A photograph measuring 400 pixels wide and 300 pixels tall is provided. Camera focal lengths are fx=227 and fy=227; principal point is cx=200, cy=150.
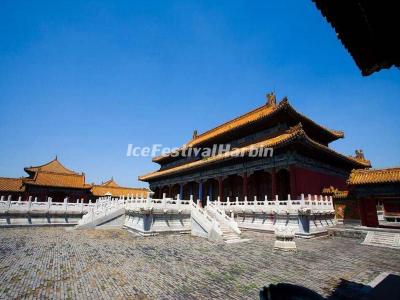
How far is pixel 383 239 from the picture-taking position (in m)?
11.6

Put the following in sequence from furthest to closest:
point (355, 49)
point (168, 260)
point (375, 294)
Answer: point (168, 260) < point (375, 294) < point (355, 49)

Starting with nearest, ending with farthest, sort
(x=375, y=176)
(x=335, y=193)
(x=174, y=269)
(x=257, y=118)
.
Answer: (x=174, y=269) < (x=375, y=176) < (x=335, y=193) < (x=257, y=118)

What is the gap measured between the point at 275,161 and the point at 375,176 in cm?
588

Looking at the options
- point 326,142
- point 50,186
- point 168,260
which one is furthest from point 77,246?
point 50,186

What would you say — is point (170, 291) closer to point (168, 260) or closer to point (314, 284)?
point (168, 260)

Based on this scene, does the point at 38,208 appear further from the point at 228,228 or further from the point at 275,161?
the point at 275,161

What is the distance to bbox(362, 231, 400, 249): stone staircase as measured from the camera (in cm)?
1108

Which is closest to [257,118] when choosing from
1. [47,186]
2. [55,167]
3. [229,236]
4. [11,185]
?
[229,236]

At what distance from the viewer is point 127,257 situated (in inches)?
331

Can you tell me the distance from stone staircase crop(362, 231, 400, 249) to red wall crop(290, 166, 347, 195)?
4.34m

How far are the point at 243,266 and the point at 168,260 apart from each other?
2.62 m

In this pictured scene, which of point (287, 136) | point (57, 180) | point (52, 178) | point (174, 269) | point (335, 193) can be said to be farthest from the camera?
point (57, 180)

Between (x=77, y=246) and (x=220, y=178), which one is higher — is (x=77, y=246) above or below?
below

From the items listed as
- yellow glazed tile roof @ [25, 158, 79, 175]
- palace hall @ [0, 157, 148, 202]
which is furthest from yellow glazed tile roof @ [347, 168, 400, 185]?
yellow glazed tile roof @ [25, 158, 79, 175]
